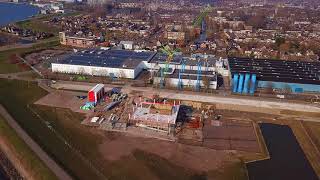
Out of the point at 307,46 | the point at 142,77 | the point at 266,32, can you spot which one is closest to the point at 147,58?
the point at 142,77

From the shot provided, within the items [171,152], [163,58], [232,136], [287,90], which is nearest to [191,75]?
[163,58]

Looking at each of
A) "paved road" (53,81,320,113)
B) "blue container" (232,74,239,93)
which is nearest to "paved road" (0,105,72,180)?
"paved road" (53,81,320,113)

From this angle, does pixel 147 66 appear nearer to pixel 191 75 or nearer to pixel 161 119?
pixel 191 75

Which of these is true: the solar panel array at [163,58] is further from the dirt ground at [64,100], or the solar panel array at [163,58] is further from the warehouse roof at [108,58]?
the dirt ground at [64,100]

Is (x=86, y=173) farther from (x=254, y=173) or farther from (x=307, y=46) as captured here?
(x=307, y=46)

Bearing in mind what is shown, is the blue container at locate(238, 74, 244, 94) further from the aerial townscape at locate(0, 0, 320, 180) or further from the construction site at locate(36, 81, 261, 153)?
the construction site at locate(36, 81, 261, 153)

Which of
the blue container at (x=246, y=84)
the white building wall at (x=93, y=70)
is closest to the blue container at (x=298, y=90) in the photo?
the blue container at (x=246, y=84)
